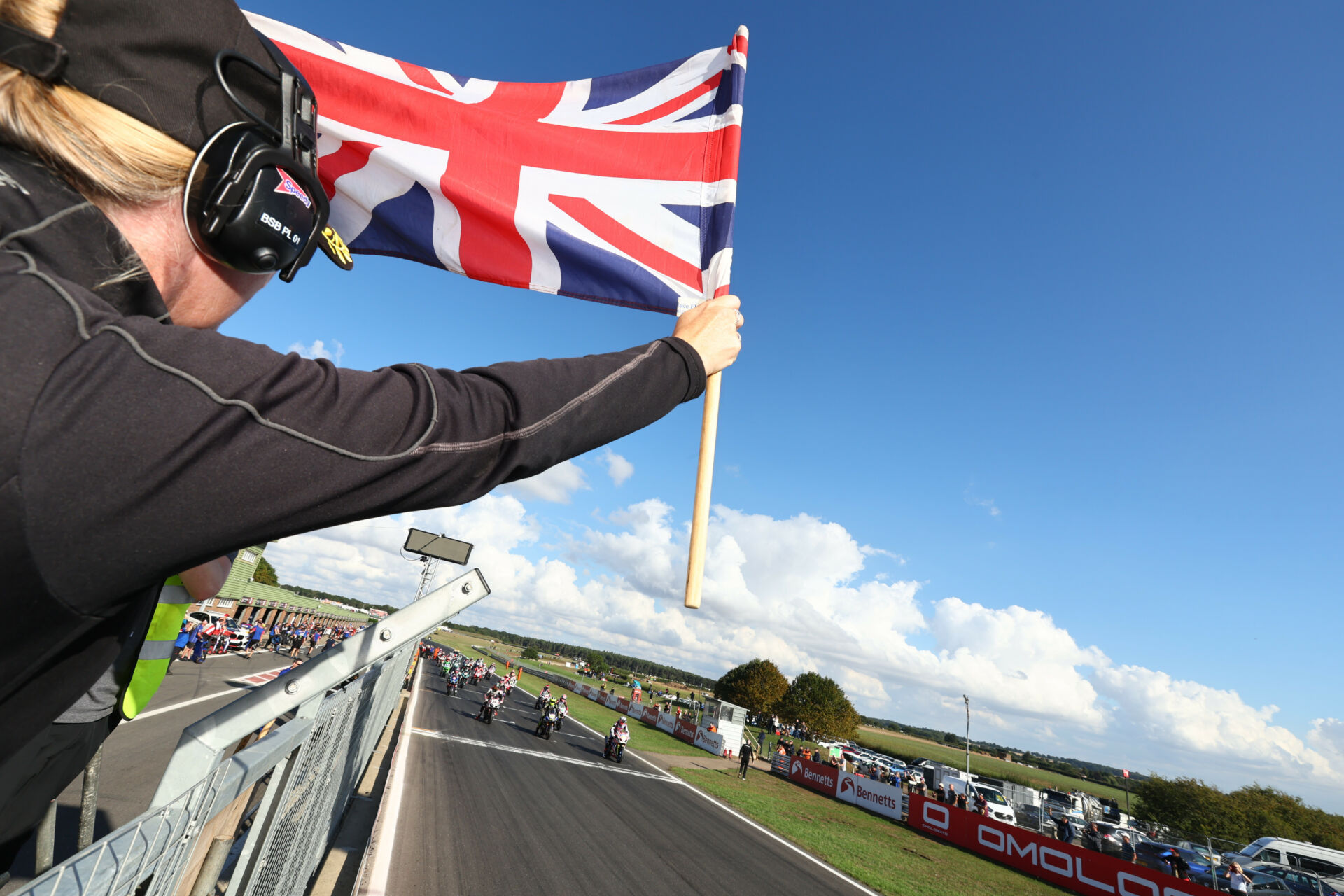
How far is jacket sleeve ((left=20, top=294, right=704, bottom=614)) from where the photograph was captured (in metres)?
0.62

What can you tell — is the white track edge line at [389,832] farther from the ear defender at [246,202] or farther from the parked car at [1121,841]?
the parked car at [1121,841]

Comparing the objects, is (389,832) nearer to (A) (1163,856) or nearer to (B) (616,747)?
(B) (616,747)

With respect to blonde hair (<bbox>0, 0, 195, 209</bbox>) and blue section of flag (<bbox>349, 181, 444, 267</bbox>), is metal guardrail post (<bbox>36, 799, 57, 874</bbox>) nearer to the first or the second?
blonde hair (<bbox>0, 0, 195, 209</bbox>)

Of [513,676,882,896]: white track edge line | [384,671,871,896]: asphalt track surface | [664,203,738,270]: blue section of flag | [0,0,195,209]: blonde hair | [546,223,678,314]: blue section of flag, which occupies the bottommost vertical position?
[513,676,882,896]: white track edge line

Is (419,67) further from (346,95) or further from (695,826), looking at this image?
(695,826)

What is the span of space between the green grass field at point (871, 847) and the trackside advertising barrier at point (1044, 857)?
49cm

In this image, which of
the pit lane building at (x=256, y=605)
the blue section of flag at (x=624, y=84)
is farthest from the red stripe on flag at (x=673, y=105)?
the pit lane building at (x=256, y=605)

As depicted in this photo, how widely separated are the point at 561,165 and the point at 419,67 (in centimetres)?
121

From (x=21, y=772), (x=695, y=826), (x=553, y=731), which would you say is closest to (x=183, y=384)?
(x=21, y=772)

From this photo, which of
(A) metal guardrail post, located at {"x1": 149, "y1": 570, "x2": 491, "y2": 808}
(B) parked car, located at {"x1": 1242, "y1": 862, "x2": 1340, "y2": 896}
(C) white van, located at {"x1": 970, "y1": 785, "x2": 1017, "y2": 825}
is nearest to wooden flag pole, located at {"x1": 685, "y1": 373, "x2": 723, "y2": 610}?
(A) metal guardrail post, located at {"x1": 149, "y1": 570, "x2": 491, "y2": 808}

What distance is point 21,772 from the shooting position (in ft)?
3.47

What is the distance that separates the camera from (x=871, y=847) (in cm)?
1509

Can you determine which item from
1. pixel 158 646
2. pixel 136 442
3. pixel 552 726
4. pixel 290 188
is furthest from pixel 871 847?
pixel 136 442

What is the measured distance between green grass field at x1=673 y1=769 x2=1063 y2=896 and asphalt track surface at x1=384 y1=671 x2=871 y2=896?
38.4 inches
